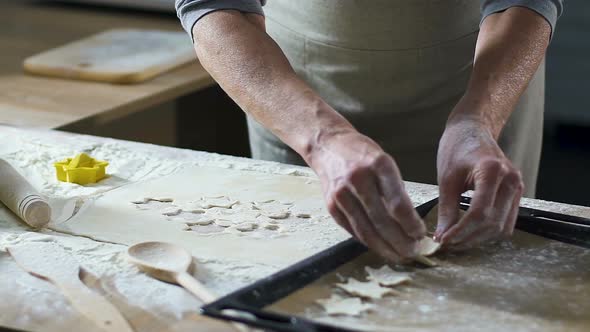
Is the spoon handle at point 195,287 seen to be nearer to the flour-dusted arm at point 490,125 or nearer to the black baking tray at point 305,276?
the black baking tray at point 305,276

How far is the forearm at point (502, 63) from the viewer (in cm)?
120

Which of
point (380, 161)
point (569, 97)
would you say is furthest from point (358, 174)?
point (569, 97)

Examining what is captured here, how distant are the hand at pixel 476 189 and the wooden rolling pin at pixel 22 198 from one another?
0.48 meters

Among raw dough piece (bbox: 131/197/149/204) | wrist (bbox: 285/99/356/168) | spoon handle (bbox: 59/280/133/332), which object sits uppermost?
wrist (bbox: 285/99/356/168)

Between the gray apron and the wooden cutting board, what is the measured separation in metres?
0.49

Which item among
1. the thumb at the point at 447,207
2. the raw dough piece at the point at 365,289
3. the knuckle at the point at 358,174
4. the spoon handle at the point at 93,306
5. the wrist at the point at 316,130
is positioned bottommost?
the spoon handle at the point at 93,306

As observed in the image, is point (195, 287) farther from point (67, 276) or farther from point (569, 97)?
point (569, 97)

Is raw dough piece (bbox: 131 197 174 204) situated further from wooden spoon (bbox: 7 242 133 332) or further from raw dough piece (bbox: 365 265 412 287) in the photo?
raw dough piece (bbox: 365 265 412 287)

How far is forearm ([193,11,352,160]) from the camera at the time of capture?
3.66 ft

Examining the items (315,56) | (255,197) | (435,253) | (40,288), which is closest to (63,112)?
(315,56)

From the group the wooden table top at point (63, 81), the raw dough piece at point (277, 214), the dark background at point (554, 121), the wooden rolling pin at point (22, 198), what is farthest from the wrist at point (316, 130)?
the dark background at point (554, 121)

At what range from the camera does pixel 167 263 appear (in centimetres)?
103

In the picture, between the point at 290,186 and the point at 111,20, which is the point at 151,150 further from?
the point at 111,20

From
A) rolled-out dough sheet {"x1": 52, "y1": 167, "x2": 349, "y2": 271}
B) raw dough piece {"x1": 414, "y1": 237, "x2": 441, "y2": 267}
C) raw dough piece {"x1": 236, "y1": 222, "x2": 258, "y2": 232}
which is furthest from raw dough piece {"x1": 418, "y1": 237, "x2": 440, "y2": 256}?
raw dough piece {"x1": 236, "y1": 222, "x2": 258, "y2": 232}
